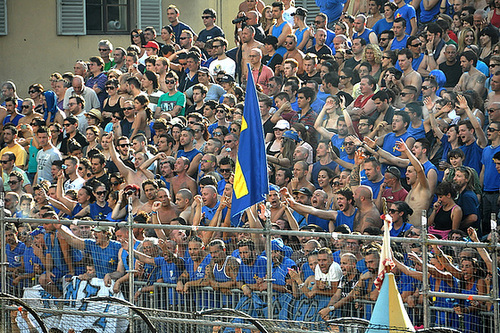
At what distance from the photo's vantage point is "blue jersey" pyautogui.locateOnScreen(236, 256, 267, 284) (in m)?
10.1

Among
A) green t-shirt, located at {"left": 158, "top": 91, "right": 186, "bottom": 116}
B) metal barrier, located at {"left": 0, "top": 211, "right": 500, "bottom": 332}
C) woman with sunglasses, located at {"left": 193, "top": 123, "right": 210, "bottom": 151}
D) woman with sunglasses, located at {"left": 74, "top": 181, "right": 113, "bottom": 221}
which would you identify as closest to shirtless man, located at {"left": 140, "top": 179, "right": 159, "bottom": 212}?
woman with sunglasses, located at {"left": 74, "top": 181, "right": 113, "bottom": 221}

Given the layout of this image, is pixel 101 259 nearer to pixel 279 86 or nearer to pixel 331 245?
pixel 331 245

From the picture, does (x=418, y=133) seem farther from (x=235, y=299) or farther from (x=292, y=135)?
(x=235, y=299)

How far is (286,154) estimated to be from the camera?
13.1 meters

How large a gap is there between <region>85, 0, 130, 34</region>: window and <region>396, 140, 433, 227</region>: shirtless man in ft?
42.0

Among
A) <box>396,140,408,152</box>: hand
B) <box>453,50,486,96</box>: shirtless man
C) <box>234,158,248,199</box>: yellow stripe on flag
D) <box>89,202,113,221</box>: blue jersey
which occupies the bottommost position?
<box>89,202,113,221</box>: blue jersey

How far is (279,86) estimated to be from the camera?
15109 mm

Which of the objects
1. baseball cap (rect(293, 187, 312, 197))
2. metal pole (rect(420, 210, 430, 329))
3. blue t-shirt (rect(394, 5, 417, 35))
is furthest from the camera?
blue t-shirt (rect(394, 5, 417, 35))

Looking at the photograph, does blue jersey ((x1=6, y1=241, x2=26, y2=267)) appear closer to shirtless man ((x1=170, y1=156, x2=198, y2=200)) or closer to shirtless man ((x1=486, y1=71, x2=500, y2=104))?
shirtless man ((x1=170, y1=156, x2=198, y2=200))

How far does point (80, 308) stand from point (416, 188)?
4048mm

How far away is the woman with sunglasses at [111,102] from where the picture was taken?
16.3 meters

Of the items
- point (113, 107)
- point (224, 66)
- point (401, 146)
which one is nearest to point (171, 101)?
point (113, 107)

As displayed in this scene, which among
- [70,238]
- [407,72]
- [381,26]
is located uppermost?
[381,26]

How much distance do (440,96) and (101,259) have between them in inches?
193
